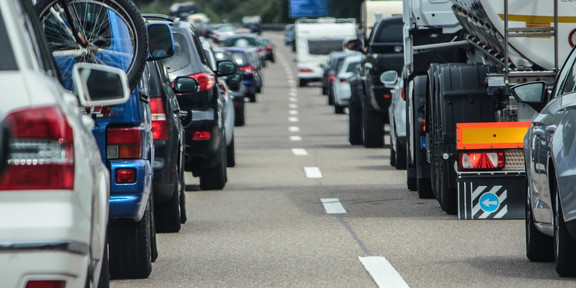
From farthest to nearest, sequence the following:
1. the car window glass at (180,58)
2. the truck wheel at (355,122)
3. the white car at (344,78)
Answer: the white car at (344,78)
the truck wheel at (355,122)
the car window glass at (180,58)

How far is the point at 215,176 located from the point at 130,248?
23.8 ft

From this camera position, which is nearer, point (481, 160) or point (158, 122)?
point (158, 122)

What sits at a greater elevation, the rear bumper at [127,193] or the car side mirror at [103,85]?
the car side mirror at [103,85]

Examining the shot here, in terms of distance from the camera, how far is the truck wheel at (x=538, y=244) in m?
9.02

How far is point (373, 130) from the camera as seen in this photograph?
23.2m

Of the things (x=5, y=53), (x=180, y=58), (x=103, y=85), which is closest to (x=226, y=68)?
(x=180, y=58)

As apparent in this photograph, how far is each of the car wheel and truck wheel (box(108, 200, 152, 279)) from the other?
237 centimetres

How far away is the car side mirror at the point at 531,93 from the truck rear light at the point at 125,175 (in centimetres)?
258

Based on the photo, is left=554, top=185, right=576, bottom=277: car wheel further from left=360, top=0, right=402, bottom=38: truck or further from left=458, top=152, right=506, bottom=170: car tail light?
Result: left=360, top=0, right=402, bottom=38: truck

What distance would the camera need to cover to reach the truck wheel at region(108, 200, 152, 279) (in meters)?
8.37

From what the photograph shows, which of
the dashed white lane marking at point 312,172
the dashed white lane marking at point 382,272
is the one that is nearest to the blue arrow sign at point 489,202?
the dashed white lane marking at point 382,272

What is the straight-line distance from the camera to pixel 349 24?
196ft

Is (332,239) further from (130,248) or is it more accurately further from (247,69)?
(247,69)

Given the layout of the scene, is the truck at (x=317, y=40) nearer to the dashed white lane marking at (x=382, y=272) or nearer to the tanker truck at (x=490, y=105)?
the tanker truck at (x=490, y=105)
